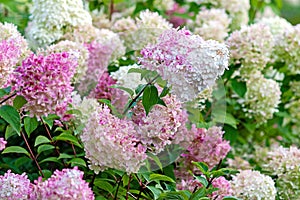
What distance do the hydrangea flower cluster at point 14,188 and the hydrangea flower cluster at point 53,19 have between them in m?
0.74

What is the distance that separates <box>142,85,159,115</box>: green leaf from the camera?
1277 mm

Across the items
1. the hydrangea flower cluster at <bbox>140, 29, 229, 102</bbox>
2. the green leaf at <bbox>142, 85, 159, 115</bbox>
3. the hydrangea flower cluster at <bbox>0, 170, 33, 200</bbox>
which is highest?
the hydrangea flower cluster at <bbox>140, 29, 229, 102</bbox>

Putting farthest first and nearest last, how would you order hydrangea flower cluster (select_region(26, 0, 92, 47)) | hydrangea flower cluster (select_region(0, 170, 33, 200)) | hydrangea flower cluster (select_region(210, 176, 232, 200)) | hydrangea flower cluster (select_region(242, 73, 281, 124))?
hydrangea flower cluster (select_region(242, 73, 281, 124))
hydrangea flower cluster (select_region(26, 0, 92, 47))
hydrangea flower cluster (select_region(210, 176, 232, 200))
hydrangea flower cluster (select_region(0, 170, 33, 200))

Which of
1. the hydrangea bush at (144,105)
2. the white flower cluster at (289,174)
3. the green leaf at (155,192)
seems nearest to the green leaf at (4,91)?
the hydrangea bush at (144,105)

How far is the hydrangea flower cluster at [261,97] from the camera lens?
2.05 m

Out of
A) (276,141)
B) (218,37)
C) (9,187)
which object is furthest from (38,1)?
(276,141)

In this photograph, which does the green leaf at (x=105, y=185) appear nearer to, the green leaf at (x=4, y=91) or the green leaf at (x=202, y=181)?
the green leaf at (x=202, y=181)

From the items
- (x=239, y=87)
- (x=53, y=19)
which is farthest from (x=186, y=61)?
(x=239, y=87)

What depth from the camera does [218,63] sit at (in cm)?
126

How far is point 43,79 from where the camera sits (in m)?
1.19

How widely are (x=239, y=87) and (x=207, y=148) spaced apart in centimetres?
46

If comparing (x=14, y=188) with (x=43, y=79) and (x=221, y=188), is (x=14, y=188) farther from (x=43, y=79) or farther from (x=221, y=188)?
(x=221, y=188)

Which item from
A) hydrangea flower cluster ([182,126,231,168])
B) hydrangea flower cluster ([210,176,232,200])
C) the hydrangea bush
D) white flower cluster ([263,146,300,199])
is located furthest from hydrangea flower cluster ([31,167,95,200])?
white flower cluster ([263,146,300,199])

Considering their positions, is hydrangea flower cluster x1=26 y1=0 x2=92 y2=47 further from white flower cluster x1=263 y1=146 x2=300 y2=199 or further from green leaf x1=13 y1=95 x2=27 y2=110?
white flower cluster x1=263 y1=146 x2=300 y2=199
